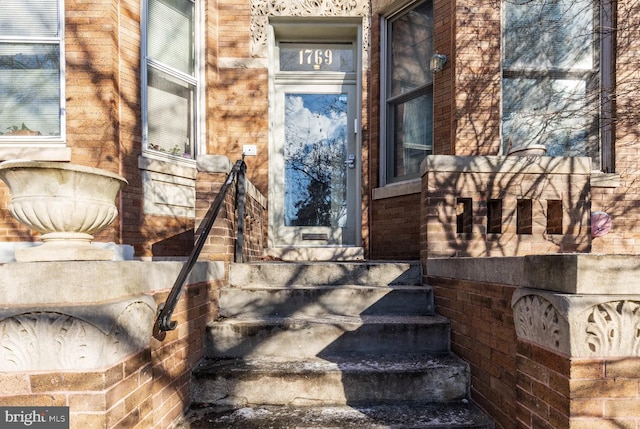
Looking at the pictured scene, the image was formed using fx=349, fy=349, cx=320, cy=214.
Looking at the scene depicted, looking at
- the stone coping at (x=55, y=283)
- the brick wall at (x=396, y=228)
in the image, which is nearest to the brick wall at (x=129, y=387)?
the stone coping at (x=55, y=283)

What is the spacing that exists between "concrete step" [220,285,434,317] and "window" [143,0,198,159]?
94.1 inches

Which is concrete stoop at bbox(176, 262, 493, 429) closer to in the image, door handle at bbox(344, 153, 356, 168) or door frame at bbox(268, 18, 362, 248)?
door frame at bbox(268, 18, 362, 248)

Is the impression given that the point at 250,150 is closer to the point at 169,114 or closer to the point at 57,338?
the point at 169,114

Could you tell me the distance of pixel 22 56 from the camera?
378cm

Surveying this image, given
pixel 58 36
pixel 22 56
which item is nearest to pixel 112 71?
pixel 58 36

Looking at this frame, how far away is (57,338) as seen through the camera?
1332mm

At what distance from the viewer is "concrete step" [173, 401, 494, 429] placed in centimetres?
193

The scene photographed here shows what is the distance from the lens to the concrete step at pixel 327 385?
2.17m

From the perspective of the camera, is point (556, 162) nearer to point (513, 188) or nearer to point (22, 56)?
point (513, 188)

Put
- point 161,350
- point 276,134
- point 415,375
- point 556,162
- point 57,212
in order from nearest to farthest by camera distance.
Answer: point 57,212 < point 161,350 < point 415,375 < point 556,162 < point 276,134

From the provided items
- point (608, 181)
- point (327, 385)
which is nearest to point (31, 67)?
point (327, 385)

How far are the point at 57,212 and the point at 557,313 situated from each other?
7.21 ft

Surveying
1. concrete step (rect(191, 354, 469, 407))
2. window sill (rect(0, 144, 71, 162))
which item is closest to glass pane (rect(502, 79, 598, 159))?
concrete step (rect(191, 354, 469, 407))

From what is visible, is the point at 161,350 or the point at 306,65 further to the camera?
the point at 306,65
